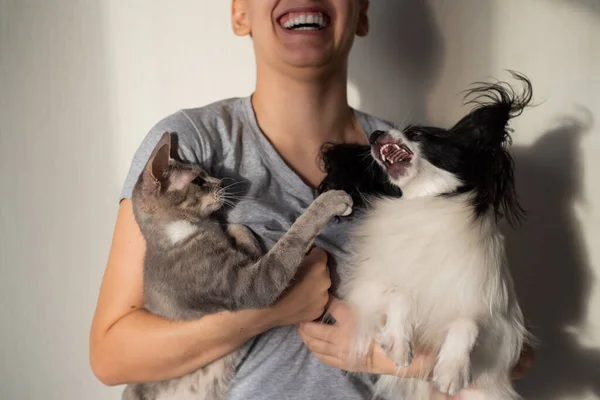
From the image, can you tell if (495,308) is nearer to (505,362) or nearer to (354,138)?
(505,362)

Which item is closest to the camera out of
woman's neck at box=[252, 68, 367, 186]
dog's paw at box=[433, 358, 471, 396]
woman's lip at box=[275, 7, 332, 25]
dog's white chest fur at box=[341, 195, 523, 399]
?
dog's paw at box=[433, 358, 471, 396]

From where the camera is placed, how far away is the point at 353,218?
4.52ft

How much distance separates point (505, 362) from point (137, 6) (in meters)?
1.79

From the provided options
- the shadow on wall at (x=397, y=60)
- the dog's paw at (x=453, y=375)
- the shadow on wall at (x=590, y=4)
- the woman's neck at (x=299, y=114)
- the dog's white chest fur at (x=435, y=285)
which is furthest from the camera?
the shadow on wall at (x=397, y=60)

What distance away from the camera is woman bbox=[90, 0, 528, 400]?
3.71ft

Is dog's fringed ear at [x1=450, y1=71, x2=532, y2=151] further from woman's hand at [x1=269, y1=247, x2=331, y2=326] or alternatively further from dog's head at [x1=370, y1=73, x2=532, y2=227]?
woman's hand at [x1=269, y1=247, x2=331, y2=326]

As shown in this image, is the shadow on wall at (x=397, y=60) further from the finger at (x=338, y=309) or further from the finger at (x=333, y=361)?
the finger at (x=333, y=361)

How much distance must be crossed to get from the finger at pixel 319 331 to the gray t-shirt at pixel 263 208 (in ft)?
0.16

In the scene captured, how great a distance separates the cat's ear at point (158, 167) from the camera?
110 cm

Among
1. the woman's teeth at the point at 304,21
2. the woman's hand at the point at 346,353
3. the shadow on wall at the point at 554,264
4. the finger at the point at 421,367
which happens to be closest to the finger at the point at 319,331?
the woman's hand at the point at 346,353

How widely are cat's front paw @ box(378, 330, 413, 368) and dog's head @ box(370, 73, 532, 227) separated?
38 centimetres

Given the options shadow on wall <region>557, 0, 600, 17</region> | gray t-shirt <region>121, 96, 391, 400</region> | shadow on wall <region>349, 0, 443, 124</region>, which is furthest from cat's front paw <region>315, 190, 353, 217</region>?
shadow on wall <region>557, 0, 600, 17</region>

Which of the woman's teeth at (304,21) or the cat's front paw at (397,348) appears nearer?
the cat's front paw at (397,348)


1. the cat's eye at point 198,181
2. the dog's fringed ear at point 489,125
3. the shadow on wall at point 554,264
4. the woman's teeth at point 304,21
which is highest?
the woman's teeth at point 304,21
